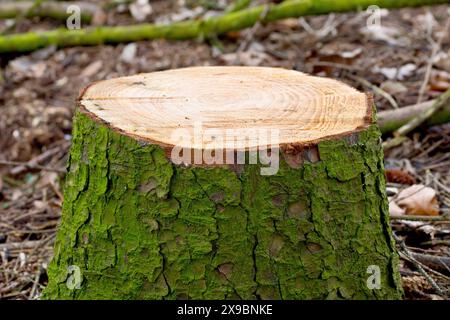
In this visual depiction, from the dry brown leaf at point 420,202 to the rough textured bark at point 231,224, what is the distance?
2.91 feet

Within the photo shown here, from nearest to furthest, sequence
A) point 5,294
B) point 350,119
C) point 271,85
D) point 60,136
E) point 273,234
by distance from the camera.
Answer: point 273,234
point 350,119
point 271,85
point 5,294
point 60,136

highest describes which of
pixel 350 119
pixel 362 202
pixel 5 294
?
pixel 350 119

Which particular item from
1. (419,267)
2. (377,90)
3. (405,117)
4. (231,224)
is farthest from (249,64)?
(231,224)

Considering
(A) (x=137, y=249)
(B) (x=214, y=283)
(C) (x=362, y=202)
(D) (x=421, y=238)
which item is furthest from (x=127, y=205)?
(D) (x=421, y=238)

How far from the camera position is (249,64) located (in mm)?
4715

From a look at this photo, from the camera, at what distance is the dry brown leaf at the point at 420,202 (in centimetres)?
288

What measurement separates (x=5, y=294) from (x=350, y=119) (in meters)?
1.52

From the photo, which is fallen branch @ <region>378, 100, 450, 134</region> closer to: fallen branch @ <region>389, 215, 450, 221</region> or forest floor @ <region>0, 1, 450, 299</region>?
forest floor @ <region>0, 1, 450, 299</region>

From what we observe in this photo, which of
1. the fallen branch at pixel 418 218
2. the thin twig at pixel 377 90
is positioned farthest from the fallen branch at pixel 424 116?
the fallen branch at pixel 418 218

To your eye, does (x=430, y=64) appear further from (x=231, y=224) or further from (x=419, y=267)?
(x=231, y=224)

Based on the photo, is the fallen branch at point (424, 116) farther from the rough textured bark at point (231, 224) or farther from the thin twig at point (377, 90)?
the rough textured bark at point (231, 224)

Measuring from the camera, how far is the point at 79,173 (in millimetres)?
2092

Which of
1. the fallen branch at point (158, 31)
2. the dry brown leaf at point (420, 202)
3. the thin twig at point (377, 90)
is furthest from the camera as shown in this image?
the fallen branch at point (158, 31)
